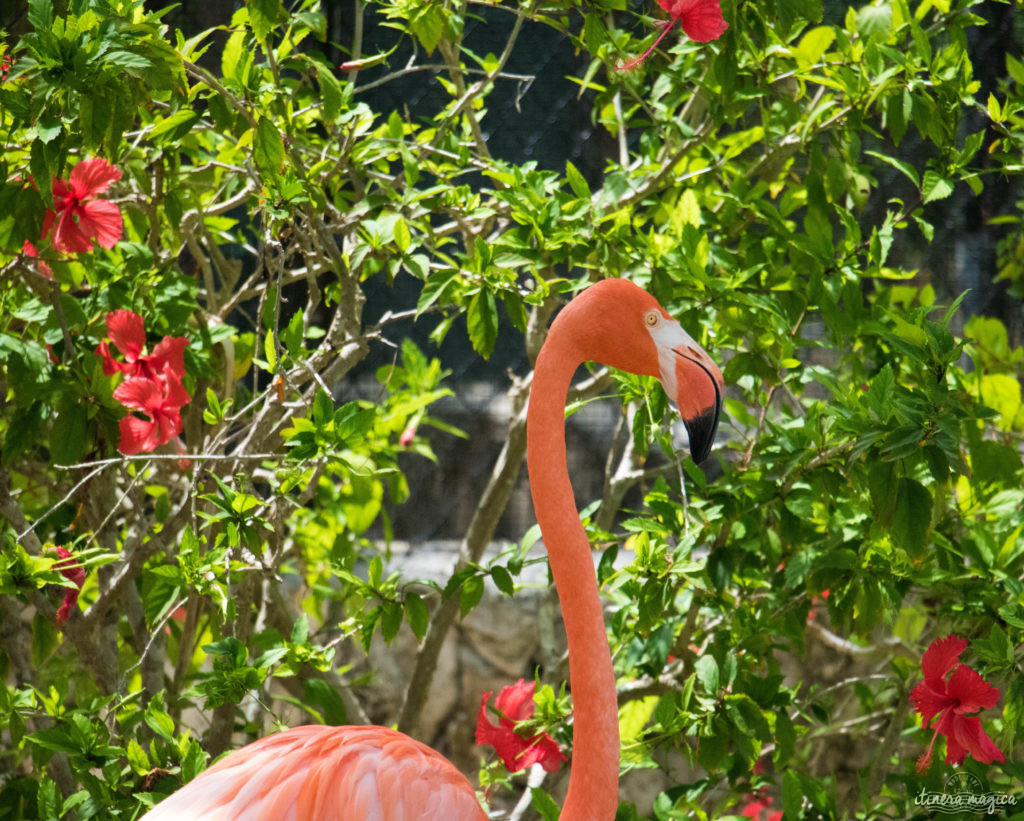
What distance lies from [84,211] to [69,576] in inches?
23.8

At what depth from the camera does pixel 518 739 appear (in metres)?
1.70

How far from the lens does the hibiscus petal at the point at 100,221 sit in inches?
60.8

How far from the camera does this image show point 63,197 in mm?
1531

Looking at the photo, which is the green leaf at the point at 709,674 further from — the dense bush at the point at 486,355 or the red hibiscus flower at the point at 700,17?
the red hibiscus flower at the point at 700,17

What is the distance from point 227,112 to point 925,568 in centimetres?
133

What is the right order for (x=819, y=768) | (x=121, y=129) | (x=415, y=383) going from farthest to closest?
(x=819, y=768) < (x=415, y=383) < (x=121, y=129)

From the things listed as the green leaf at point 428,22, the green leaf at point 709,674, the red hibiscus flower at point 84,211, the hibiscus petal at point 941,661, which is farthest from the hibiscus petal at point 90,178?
the hibiscus petal at point 941,661

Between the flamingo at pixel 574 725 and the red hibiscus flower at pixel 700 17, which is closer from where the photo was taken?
the flamingo at pixel 574 725

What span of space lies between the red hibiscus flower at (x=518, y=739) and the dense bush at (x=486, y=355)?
52 mm

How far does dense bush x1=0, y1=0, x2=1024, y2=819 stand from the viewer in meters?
1.43

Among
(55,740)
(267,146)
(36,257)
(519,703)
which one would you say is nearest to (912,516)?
(519,703)

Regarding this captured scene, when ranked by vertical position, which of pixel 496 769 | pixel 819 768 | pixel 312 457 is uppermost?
pixel 312 457

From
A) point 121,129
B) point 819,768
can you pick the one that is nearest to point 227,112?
point 121,129

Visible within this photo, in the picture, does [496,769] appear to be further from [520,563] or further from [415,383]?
[415,383]
